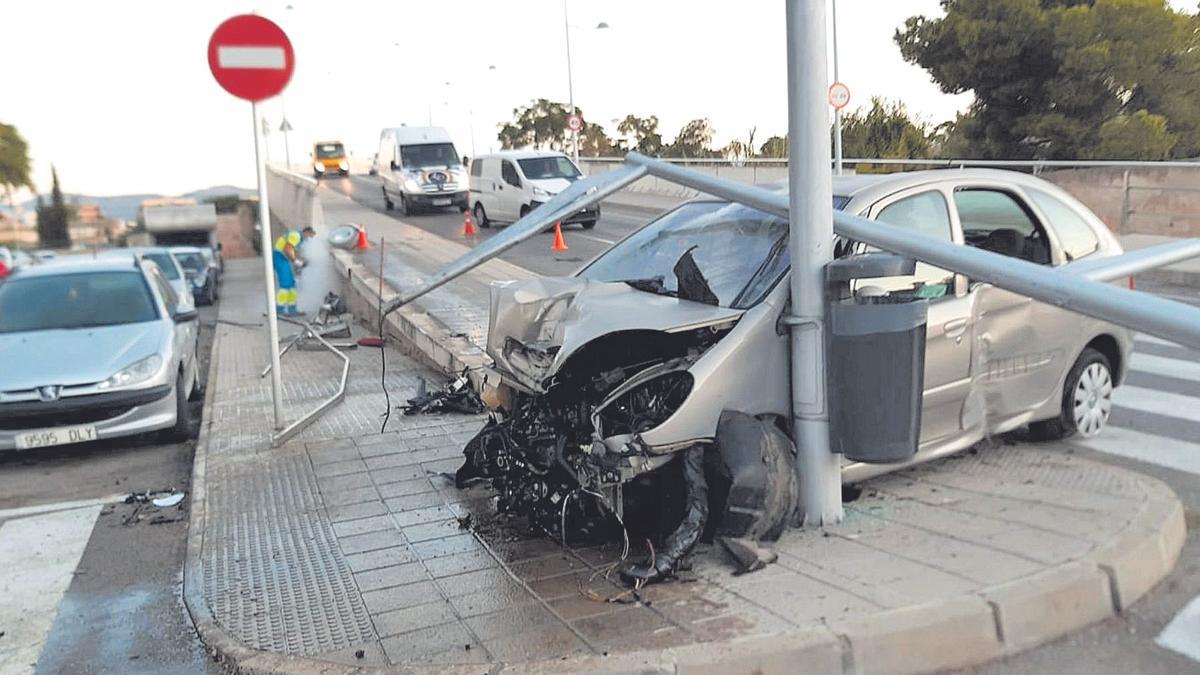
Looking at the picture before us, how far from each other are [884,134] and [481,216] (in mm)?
11967

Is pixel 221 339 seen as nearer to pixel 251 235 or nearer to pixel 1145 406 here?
pixel 1145 406

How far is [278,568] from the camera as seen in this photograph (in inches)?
197

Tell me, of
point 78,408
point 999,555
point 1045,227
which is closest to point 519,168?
point 78,408

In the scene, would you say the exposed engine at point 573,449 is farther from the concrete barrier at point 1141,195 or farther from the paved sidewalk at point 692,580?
the concrete barrier at point 1141,195

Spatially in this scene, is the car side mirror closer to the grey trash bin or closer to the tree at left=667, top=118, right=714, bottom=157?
the grey trash bin

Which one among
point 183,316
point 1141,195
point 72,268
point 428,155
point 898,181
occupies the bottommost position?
point 183,316

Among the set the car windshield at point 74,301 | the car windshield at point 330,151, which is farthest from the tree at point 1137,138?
the car windshield at point 330,151

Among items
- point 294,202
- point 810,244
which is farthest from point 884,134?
point 810,244

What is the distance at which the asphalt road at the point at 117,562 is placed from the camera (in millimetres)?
4332

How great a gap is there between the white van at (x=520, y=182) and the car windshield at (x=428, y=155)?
4.91m

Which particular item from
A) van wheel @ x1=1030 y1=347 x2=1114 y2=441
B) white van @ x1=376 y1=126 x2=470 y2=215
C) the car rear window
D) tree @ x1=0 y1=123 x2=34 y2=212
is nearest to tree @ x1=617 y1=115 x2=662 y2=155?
white van @ x1=376 y1=126 x2=470 y2=215

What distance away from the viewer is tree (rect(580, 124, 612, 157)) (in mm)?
51000

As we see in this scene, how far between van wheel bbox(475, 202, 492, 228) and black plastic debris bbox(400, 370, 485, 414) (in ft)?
66.6

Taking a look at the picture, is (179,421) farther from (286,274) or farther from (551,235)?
(551,235)
